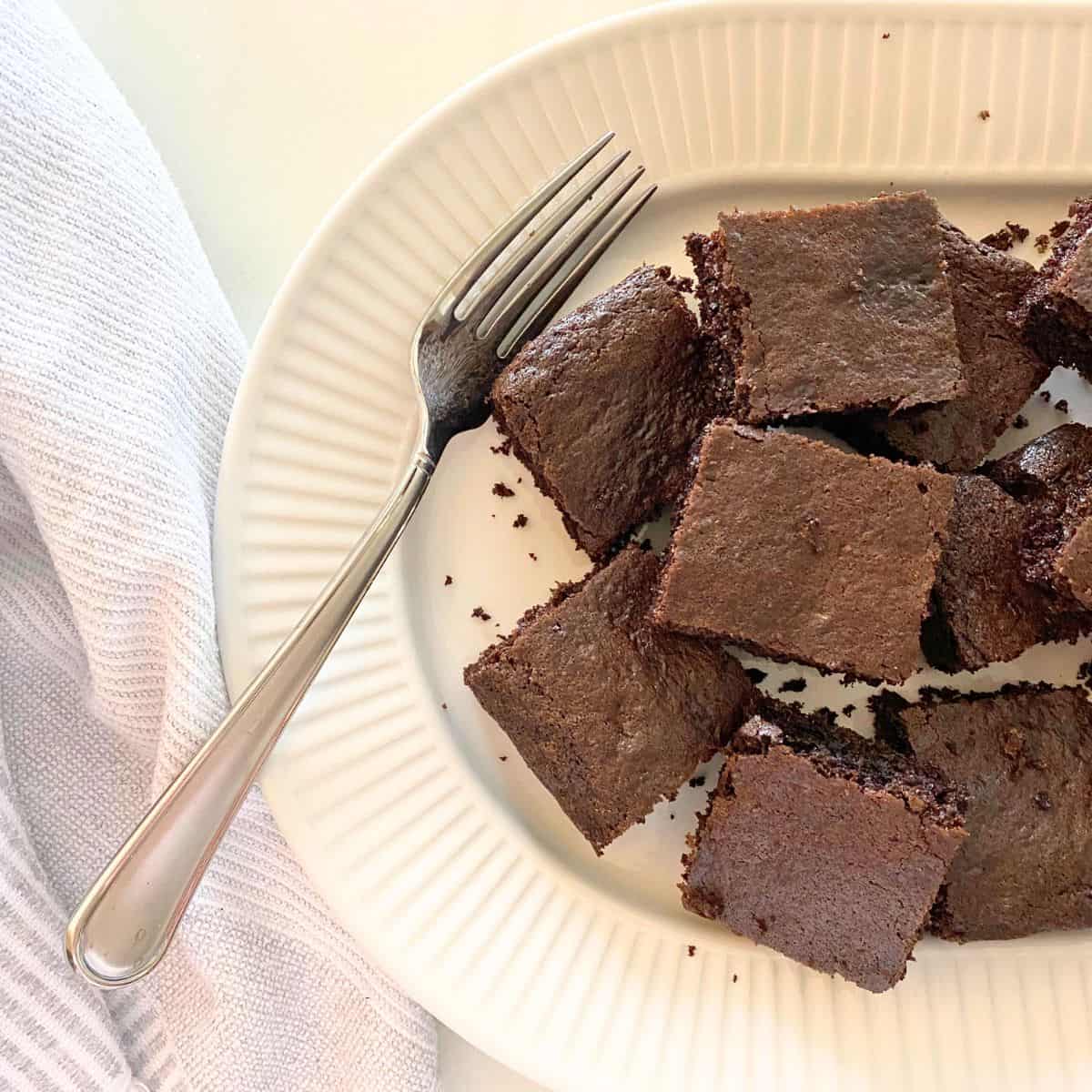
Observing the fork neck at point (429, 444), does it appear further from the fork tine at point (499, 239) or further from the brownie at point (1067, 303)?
the brownie at point (1067, 303)

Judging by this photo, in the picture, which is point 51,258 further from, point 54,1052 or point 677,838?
point 677,838

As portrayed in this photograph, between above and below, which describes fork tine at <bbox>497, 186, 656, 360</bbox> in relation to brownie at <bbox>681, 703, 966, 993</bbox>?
above

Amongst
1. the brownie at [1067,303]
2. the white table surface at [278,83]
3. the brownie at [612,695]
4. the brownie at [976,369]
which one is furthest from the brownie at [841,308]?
the white table surface at [278,83]

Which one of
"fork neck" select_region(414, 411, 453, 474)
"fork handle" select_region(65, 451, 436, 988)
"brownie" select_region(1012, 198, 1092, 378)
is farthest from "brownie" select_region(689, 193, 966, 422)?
"fork handle" select_region(65, 451, 436, 988)

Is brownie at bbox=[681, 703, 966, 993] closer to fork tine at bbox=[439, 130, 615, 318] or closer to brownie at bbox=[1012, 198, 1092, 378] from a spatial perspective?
brownie at bbox=[1012, 198, 1092, 378]

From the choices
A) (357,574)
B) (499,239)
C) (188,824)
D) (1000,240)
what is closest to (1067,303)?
(1000,240)

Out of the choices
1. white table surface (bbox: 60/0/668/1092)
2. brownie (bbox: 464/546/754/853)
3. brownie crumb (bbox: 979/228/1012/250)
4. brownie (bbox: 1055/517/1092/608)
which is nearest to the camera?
brownie (bbox: 1055/517/1092/608)
